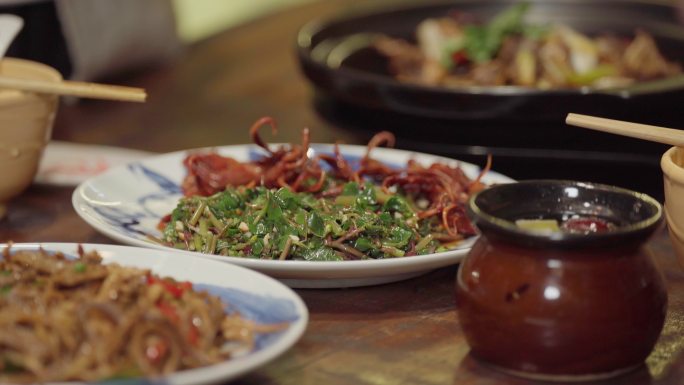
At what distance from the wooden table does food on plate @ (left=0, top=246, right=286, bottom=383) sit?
0.12 metres

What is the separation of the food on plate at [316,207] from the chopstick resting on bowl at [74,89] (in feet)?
0.64

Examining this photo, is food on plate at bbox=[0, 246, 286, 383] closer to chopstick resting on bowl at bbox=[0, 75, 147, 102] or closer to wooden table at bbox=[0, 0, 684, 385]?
wooden table at bbox=[0, 0, 684, 385]

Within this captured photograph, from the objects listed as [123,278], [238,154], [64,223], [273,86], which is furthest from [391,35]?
[123,278]

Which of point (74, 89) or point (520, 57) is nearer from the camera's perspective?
point (74, 89)

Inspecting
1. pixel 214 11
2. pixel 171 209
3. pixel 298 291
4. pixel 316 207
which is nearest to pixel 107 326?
pixel 298 291

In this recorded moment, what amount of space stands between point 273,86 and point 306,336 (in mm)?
1807

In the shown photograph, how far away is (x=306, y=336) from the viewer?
59.5 inches

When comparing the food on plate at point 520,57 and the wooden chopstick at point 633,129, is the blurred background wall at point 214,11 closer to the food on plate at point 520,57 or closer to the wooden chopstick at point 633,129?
the food on plate at point 520,57

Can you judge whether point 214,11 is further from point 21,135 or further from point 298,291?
point 298,291

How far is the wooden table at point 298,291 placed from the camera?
140 cm

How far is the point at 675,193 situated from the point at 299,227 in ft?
1.93

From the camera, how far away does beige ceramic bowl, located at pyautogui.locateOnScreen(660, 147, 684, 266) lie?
1.54 m

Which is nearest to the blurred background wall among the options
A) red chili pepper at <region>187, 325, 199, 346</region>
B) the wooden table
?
the wooden table

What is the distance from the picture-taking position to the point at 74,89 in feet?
6.27
